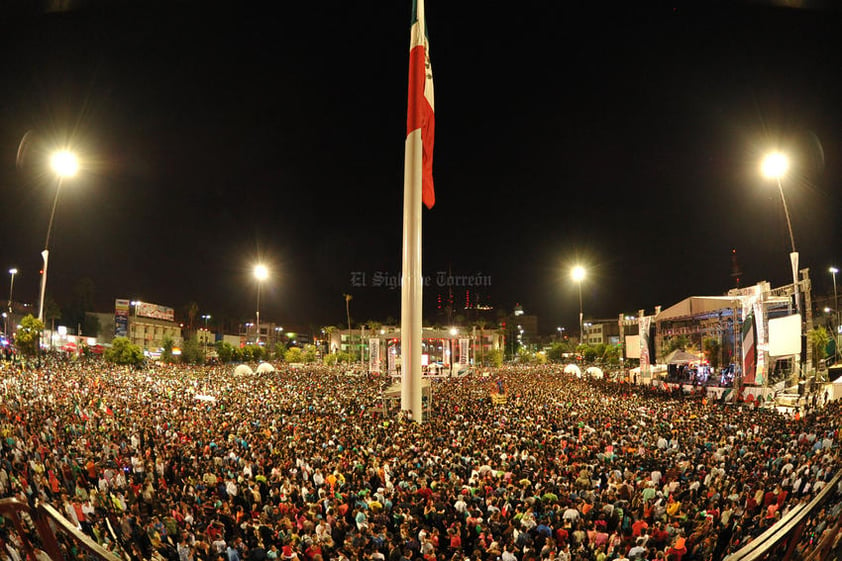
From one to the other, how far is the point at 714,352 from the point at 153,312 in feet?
262

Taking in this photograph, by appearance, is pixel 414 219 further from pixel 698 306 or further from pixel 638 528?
pixel 698 306

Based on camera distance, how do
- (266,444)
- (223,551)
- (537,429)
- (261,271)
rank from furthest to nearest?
(261,271) < (537,429) < (266,444) < (223,551)

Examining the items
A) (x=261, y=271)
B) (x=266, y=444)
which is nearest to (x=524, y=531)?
(x=266, y=444)

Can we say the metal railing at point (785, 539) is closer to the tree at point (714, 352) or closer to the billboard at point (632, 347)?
the tree at point (714, 352)

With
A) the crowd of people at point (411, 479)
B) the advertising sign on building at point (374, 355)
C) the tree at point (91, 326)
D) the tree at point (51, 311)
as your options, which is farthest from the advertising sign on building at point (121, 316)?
the crowd of people at point (411, 479)

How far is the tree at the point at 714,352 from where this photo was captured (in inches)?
1340

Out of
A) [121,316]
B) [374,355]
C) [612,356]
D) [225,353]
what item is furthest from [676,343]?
[121,316]

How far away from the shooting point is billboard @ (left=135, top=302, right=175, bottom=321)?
76.9 metres

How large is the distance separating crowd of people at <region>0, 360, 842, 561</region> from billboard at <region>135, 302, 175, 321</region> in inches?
2647

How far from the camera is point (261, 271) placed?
42844mm

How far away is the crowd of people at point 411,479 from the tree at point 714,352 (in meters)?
20.1

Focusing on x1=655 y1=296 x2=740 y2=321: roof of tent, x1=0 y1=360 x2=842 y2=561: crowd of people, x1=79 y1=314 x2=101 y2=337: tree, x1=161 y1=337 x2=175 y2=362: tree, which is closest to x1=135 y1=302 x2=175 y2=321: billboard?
x1=79 y1=314 x2=101 y2=337: tree

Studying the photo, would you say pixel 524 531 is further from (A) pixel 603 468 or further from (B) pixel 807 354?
(B) pixel 807 354

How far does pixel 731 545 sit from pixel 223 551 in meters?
6.88
